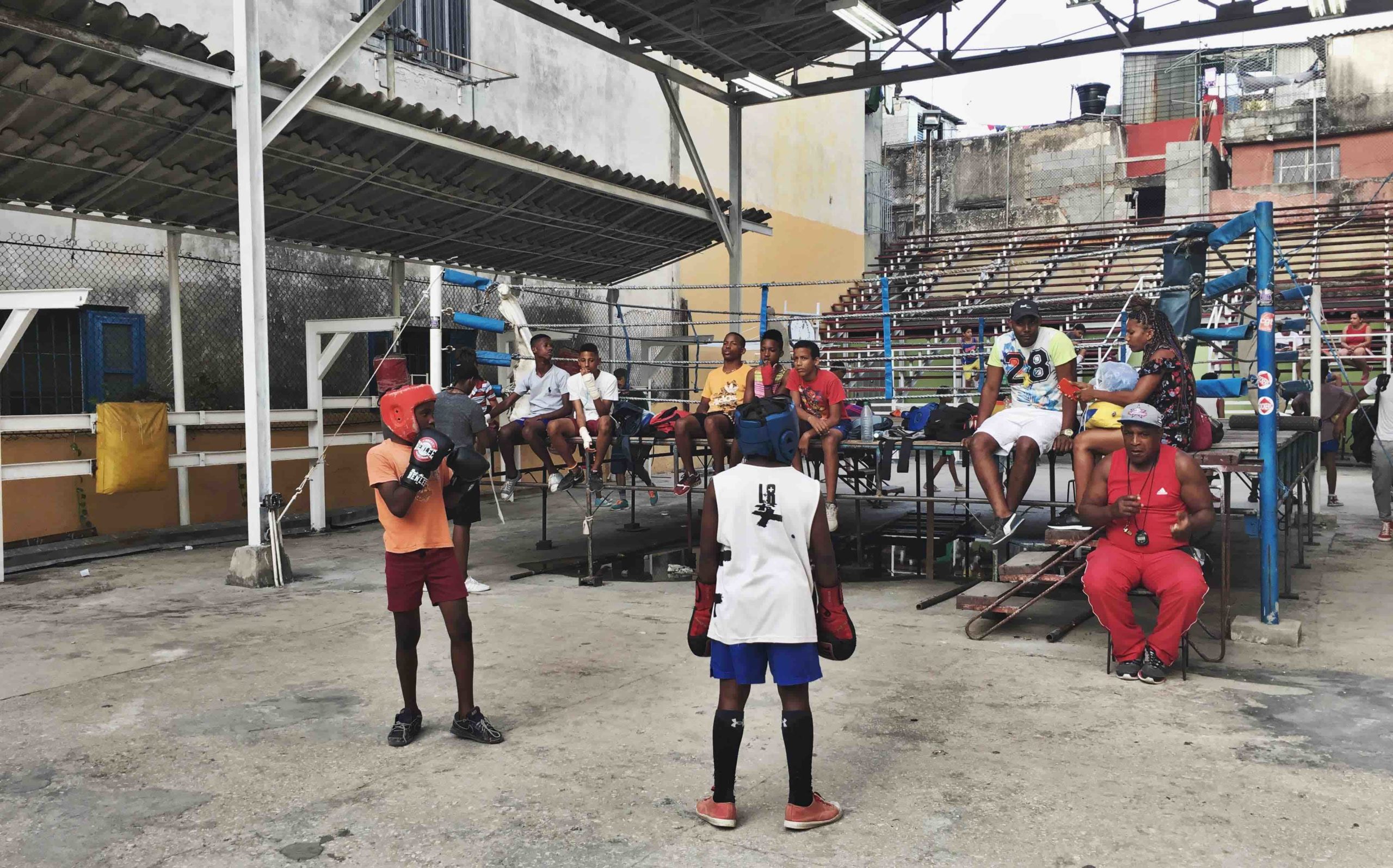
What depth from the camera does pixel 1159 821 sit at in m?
4.06

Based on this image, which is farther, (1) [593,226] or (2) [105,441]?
(1) [593,226]

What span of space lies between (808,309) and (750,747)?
839 inches

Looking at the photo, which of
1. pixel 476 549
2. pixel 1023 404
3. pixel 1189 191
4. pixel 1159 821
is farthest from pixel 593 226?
pixel 1189 191

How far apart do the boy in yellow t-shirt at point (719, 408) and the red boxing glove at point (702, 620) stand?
5.48 metres

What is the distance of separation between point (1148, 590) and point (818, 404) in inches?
149

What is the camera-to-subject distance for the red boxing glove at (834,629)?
4.09m

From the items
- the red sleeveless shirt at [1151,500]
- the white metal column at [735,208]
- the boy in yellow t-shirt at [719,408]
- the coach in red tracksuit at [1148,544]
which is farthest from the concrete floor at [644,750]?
the white metal column at [735,208]

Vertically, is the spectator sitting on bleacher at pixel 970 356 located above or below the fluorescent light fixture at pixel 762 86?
below

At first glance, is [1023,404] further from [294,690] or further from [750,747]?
[294,690]

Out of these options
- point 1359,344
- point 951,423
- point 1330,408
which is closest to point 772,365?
point 951,423

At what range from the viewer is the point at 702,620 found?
4191mm

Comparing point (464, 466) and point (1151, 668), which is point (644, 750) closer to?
point (464, 466)

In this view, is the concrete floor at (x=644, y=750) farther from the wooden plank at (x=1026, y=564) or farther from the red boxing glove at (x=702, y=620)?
the red boxing glove at (x=702, y=620)

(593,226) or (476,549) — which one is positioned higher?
(593,226)
